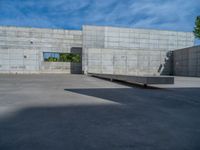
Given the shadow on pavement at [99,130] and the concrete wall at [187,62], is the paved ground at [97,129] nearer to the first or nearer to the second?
the shadow on pavement at [99,130]

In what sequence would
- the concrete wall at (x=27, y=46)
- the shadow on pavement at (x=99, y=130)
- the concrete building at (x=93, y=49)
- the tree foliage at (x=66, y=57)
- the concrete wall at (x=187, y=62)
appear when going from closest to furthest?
1. the shadow on pavement at (x=99, y=130)
2. the concrete wall at (x=187, y=62)
3. the concrete wall at (x=27, y=46)
4. the concrete building at (x=93, y=49)
5. the tree foliage at (x=66, y=57)

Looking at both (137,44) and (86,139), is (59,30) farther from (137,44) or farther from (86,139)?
(86,139)

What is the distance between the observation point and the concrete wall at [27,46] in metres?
21.9

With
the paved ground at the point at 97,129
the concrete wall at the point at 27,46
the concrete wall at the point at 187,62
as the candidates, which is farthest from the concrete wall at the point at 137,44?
the paved ground at the point at 97,129

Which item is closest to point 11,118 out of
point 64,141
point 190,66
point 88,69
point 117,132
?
point 64,141

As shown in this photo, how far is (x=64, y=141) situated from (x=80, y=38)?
77.4 feet

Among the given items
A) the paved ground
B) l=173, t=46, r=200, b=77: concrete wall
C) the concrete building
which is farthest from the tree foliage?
the paved ground

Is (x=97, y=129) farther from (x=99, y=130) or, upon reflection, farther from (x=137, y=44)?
(x=137, y=44)

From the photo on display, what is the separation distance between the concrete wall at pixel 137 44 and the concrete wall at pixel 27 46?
161 inches

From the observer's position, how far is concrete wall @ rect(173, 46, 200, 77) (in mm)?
18469

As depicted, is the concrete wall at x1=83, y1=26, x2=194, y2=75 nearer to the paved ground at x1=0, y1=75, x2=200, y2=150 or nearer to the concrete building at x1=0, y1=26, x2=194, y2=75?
the concrete building at x1=0, y1=26, x2=194, y2=75

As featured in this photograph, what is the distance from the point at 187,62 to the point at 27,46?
74.9 feet

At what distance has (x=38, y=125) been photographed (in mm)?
2305

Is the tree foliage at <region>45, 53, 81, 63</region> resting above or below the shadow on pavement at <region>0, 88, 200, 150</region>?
above
